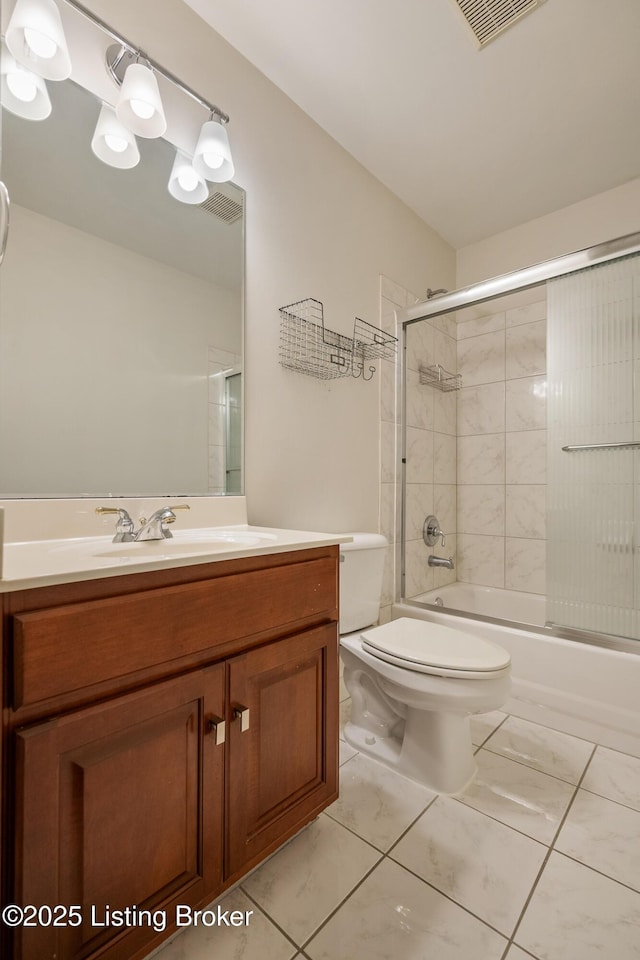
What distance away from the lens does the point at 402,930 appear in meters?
0.95

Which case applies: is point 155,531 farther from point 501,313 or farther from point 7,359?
point 501,313

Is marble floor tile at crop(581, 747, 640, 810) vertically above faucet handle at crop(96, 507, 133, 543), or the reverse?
faucet handle at crop(96, 507, 133, 543)

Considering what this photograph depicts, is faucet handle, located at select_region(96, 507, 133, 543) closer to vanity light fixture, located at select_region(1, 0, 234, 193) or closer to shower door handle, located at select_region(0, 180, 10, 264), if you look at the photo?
shower door handle, located at select_region(0, 180, 10, 264)

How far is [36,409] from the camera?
3.70 ft

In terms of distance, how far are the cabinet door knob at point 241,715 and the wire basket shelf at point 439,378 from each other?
→ 207cm

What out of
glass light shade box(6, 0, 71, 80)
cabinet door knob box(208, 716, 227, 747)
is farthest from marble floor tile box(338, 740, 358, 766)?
glass light shade box(6, 0, 71, 80)

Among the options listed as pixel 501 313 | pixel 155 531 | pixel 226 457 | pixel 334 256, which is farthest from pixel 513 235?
pixel 155 531

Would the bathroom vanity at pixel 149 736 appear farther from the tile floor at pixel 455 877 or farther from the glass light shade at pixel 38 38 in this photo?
the glass light shade at pixel 38 38

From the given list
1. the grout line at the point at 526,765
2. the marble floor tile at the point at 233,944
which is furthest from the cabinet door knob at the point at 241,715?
the grout line at the point at 526,765

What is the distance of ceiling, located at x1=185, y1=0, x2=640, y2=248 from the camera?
151 centimetres

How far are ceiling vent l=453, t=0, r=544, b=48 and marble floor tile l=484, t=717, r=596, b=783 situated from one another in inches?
99.1

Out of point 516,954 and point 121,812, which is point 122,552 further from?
point 516,954

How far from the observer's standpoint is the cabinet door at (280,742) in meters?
0.93

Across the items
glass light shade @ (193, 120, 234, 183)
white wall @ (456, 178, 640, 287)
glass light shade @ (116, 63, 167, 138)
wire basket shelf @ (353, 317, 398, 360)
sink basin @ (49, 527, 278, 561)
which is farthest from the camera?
white wall @ (456, 178, 640, 287)
